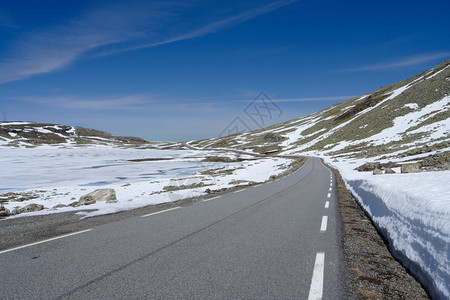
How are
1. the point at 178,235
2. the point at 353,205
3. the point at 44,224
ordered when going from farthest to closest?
the point at 353,205 < the point at 44,224 < the point at 178,235

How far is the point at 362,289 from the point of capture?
3.65 metres

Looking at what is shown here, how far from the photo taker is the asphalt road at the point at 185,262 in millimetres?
3494

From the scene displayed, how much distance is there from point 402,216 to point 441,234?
179 centimetres

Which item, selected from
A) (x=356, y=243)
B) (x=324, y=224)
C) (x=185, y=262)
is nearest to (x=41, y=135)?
(x=324, y=224)

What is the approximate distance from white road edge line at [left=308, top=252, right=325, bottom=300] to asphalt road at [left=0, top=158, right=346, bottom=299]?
0.01 m

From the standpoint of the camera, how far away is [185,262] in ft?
14.5

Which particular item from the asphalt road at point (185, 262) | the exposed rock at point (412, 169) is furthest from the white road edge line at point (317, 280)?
the exposed rock at point (412, 169)

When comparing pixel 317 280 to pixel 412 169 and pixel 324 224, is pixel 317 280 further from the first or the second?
pixel 412 169

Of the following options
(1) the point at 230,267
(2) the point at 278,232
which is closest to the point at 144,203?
(2) the point at 278,232

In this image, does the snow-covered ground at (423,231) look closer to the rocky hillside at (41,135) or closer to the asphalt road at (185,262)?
the asphalt road at (185,262)

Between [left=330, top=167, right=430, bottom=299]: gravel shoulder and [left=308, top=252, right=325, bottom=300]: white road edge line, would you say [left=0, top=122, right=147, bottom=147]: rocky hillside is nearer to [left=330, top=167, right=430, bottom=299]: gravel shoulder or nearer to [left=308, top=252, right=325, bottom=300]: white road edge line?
[left=330, top=167, right=430, bottom=299]: gravel shoulder

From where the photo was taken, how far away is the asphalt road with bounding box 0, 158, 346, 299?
3.49m

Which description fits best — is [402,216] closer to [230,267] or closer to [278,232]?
[278,232]

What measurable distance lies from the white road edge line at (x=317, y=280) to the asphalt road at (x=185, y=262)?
0.01 m
